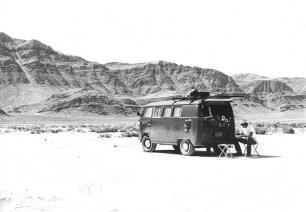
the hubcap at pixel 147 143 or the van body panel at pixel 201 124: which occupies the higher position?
the van body panel at pixel 201 124

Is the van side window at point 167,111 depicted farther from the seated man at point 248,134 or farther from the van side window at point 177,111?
the seated man at point 248,134

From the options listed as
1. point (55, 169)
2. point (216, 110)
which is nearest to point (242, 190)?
point (55, 169)

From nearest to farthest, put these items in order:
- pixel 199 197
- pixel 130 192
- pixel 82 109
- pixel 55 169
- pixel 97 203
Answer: pixel 97 203, pixel 199 197, pixel 130 192, pixel 55 169, pixel 82 109

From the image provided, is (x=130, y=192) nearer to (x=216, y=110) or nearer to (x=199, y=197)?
(x=199, y=197)

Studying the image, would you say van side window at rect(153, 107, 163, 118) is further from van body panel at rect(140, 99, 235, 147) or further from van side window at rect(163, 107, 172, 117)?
van body panel at rect(140, 99, 235, 147)

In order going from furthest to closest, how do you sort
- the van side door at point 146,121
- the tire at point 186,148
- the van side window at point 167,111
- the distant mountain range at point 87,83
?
the distant mountain range at point 87,83, the van side door at point 146,121, the van side window at point 167,111, the tire at point 186,148

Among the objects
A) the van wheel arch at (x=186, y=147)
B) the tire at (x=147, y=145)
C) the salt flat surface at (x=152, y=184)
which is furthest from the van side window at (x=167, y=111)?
the salt flat surface at (x=152, y=184)

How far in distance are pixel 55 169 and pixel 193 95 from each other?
22.4 ft

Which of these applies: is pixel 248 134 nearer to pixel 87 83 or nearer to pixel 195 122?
pixel 195 122

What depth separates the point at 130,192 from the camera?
33.2 feet

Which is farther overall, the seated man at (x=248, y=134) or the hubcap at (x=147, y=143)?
the hubcap at (x=147, y=143)

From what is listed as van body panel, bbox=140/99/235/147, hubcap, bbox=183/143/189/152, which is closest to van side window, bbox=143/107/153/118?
van body panel, bbox=140/99/235/147

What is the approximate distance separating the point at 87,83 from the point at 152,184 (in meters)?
153

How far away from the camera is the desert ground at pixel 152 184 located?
28.7 ft
